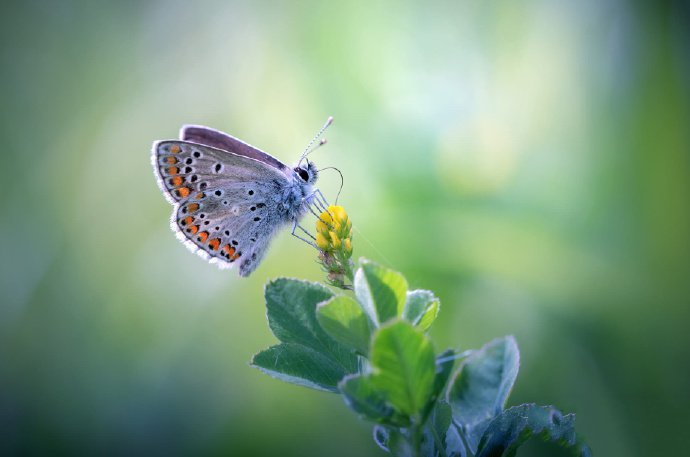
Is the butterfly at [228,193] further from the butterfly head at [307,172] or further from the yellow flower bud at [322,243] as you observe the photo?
the yellow flower bud at [322,243]

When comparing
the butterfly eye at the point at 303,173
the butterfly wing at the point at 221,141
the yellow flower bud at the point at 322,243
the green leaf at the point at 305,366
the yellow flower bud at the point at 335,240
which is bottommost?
the green leaf at the point at 305,366

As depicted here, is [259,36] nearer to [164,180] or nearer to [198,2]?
[198,2]

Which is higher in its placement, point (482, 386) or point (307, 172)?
point (307, 172)

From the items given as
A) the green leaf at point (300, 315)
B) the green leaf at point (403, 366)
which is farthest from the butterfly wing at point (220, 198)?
the green leaf at point (403, 366)

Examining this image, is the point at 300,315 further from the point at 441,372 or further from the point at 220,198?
the point at 220,198

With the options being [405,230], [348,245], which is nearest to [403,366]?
[348,245]

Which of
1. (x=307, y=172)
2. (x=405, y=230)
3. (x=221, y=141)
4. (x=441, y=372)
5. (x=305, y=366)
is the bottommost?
(x=305, y=366)
